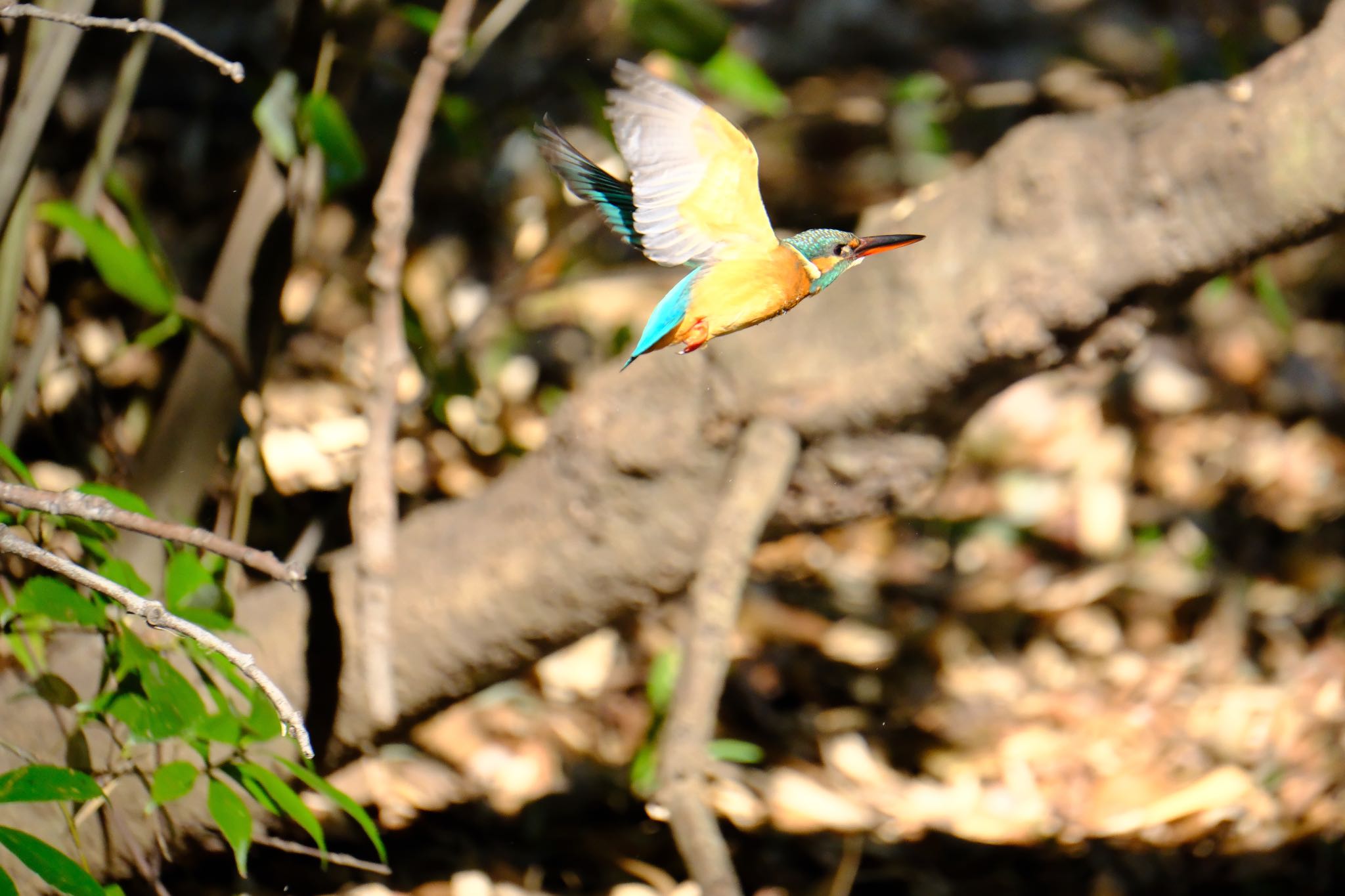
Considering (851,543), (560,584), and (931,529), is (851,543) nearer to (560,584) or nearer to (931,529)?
(931,529)

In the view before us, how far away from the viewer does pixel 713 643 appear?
57 cm

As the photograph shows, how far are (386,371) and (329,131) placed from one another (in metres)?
0.19

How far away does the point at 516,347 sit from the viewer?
3.75 ft

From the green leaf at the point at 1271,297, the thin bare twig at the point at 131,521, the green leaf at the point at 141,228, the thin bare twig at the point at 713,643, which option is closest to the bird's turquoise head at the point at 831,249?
the thin bare twig at the point at 131,521

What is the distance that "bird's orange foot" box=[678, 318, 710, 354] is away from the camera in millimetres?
257

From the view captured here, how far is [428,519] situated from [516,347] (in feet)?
1.29

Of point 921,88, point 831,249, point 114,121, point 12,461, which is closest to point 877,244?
point 831,249

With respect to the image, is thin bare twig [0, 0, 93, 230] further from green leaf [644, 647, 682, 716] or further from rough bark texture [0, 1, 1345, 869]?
green leaf [644, 647, 682, 716]

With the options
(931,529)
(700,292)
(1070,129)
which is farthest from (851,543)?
(700,292)

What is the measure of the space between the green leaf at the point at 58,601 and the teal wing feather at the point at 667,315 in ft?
1.15

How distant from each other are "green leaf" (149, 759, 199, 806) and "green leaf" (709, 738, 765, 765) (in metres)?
0.48

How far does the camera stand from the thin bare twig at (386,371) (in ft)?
1.93

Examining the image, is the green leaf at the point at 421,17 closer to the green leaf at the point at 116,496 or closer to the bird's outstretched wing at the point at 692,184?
the green leaf at the point at 116,496

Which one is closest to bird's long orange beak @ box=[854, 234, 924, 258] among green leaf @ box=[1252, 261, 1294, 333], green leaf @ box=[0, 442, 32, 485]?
green leaf @ box=[0, 442, 32, 485]
